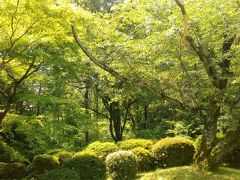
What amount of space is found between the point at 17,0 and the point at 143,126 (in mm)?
17008

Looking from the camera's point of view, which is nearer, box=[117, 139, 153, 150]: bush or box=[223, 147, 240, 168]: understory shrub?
box=[223, 147, 240, 168]: understory shrub

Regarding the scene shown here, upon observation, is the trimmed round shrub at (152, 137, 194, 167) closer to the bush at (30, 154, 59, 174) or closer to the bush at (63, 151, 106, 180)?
the bush at (63, 151, 106, 180)

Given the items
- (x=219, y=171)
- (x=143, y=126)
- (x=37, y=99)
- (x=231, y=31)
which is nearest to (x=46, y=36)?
(x=37, y=99)

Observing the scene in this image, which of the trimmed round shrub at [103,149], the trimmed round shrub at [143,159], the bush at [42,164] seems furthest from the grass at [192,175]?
the bush at [42,164]

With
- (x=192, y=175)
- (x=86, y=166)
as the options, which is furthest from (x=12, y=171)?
(x=192, y=175)

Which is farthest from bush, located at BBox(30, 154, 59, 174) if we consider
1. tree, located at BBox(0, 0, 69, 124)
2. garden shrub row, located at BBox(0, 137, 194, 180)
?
tree, located at BBox(0, 0, 69, 124)

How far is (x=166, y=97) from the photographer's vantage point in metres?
9.45

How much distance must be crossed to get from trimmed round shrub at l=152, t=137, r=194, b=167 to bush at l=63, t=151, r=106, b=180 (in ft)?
8.19

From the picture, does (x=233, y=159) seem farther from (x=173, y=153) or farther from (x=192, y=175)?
(x=192, y=175)

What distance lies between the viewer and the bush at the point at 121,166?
945 cm

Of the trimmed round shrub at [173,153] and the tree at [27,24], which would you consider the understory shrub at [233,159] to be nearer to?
the trimmed round shrub at [173,153]

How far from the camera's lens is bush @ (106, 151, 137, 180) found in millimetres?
9453

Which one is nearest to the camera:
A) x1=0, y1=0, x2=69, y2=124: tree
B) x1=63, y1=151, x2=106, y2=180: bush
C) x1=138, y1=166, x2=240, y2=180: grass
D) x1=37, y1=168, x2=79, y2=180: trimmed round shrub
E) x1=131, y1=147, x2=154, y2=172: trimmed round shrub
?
x1=0, y1=0, x2=69, y2=124: tree

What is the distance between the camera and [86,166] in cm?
1005
